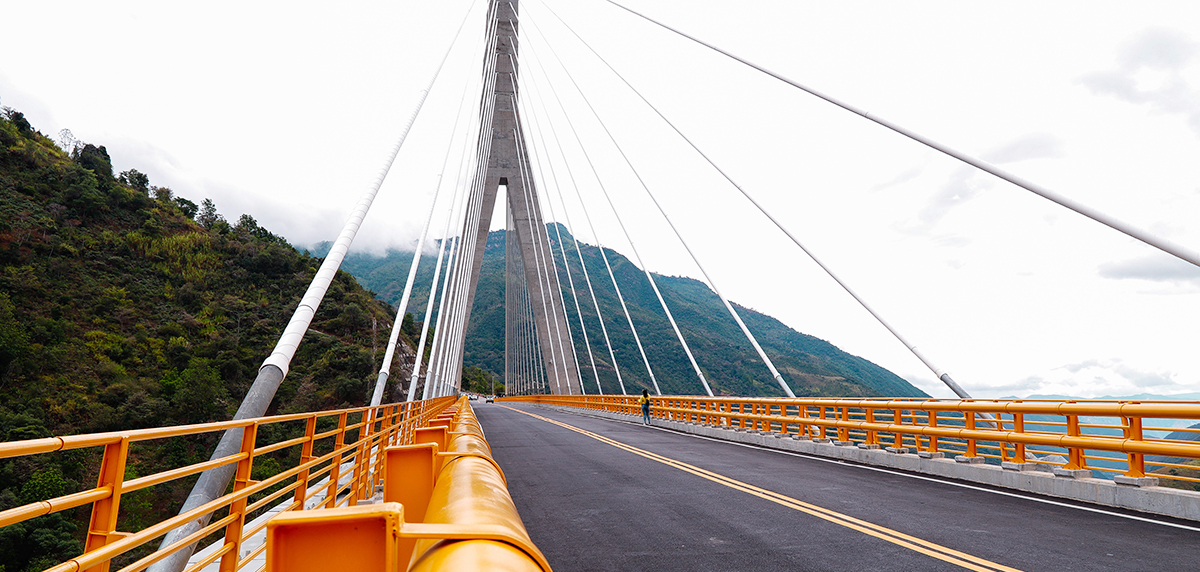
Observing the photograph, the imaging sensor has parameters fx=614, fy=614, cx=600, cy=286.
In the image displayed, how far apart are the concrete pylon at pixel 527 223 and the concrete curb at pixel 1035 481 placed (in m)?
37.6

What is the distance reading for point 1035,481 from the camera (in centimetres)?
878

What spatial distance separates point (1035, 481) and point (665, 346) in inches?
4376

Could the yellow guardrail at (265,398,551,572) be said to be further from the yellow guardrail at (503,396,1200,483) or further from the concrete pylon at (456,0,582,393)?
the concrete pylon at (456,0,582,393)

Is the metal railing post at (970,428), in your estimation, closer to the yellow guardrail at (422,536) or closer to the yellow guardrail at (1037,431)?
the yellow guardrail at (1037,431)

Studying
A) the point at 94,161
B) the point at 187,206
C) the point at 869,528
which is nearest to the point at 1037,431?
the point at 869,528

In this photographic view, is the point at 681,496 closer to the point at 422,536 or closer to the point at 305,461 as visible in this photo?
the point at 305,461

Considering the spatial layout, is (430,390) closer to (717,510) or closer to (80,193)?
(717,510)

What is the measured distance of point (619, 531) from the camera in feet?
21.6

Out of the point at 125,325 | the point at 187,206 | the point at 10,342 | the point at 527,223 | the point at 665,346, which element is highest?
the point at 187,206

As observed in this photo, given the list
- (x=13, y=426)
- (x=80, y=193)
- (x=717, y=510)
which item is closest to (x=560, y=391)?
(x=13, y=426)

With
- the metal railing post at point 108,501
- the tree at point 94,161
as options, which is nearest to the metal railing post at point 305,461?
the metal railing post at point 108,501

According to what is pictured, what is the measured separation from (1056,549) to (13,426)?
50.9 metres

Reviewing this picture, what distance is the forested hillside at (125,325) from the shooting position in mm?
38438

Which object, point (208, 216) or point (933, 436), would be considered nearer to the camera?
point (933, 436)
